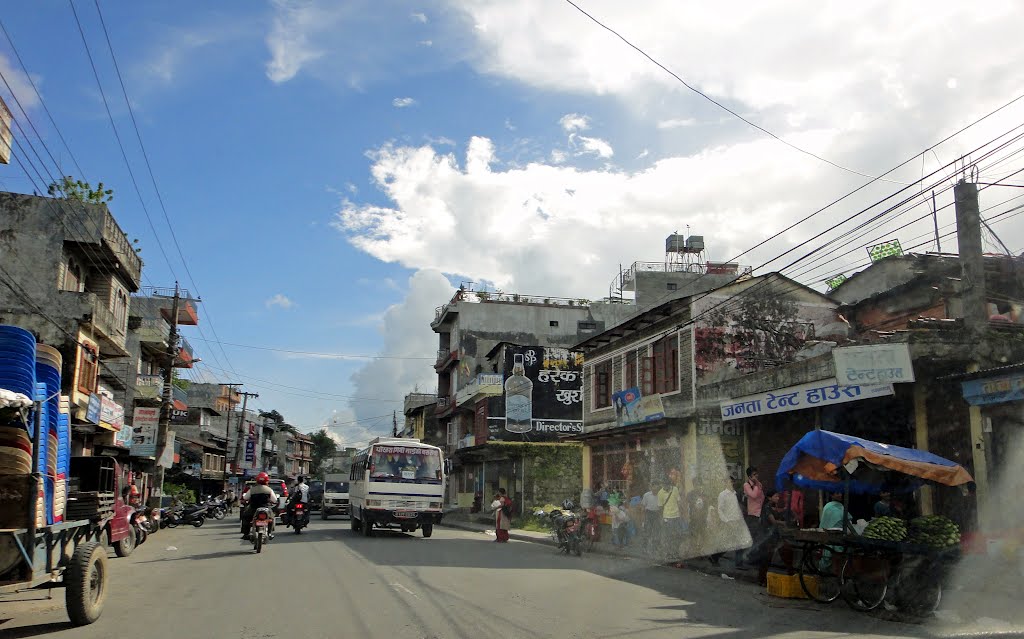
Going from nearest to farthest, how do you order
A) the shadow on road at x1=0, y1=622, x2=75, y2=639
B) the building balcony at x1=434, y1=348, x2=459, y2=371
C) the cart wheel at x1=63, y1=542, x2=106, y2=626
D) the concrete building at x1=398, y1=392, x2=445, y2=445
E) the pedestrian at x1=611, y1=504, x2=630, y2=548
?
→ the shadow on road at x1=0, y1=622, x2=75, y2=639 → the cart wheel at x1=63, y1=542, x2=106, y2=626 → the pedestrian at x1=611, y1=504, x2=630, y2=548 → the building balcony at x1=434, y1=348, x2=459, y2=371 → the concrete building at x1=398, y1=392, x2=445, y2=445

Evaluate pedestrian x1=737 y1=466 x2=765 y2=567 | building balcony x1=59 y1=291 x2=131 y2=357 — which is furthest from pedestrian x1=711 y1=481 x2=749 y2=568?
building balcony x1=59 y1=291 x2=131 y2=357

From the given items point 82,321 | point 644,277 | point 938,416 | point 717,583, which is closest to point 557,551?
point 717,583

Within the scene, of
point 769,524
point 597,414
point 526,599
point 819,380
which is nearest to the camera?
point 526,599

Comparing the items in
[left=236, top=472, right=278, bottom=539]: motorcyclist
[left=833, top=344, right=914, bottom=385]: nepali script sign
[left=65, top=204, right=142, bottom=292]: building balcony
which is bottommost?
[left=236, top=472, right=278, bottom=539]: motorcyclist

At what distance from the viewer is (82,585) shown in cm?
838

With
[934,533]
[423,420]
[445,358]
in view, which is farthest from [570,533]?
[423,420]

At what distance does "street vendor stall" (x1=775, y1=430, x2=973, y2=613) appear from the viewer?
9.71m

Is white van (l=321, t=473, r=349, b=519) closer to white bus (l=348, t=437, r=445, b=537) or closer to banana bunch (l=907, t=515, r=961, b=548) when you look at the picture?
white bus (l=348, t=437, r=445, b=537)

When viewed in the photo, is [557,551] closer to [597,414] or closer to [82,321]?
[597,414]

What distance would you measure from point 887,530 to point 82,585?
31.2 ft

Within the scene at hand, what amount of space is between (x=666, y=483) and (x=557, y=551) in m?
5.23

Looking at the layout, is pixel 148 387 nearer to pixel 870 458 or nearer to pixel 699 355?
pixel 699 355

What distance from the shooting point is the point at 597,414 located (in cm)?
3111

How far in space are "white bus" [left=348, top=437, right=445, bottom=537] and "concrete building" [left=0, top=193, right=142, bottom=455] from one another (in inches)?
393
